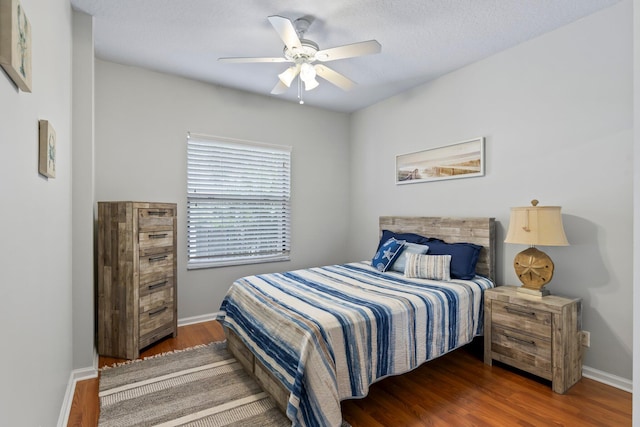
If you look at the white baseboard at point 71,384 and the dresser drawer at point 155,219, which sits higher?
the dresser drawer at point 155,219

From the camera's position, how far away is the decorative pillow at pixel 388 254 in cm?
331

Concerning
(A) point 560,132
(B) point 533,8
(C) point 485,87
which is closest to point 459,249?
(A) point 560,132

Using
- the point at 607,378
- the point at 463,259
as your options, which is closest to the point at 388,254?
the point at 463,259

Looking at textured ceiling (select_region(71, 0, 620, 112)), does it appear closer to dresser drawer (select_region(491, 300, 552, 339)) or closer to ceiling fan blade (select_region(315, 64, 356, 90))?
ceiling fan blade (select_region(315, 64, 356, 90))

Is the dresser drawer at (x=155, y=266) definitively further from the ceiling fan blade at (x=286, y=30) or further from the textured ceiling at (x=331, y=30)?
the ceiling fan blade at (x=286, y=30)

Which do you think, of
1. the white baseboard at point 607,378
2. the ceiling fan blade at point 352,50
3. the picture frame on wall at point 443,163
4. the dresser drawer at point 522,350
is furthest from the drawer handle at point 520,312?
the ceiling fan blade at point 352,50

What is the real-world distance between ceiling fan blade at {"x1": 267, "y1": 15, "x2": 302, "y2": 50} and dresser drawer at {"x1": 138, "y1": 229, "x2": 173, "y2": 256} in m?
1.98

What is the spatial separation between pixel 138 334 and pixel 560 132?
388 cm

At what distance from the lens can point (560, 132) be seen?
262cm

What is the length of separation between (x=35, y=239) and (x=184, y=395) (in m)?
1.44

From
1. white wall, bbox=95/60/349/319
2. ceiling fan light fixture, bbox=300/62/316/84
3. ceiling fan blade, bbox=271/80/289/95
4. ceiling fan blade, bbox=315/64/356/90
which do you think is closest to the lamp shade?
ceiling fan blade, bbox=315/64/356/90

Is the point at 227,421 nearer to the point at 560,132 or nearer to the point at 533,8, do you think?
the point at 560,132

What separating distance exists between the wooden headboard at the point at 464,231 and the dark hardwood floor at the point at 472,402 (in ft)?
2.92

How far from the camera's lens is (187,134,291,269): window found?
3672 mm
